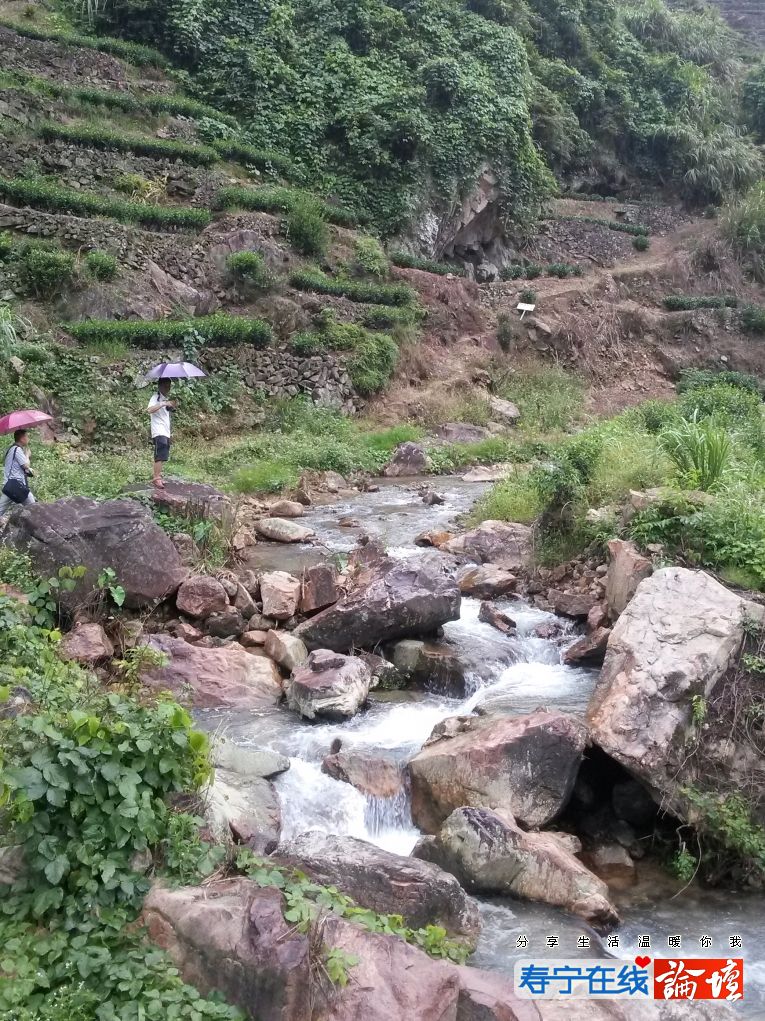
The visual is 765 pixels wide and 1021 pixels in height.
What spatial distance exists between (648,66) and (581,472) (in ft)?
111

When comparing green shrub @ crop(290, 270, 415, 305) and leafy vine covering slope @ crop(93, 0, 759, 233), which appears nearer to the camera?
green shrub @ crop(290, 270, 415, 305)

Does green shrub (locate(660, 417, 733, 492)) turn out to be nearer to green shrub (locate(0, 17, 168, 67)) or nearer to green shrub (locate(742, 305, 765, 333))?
green shrub (locate(742, 305, 765, 333))

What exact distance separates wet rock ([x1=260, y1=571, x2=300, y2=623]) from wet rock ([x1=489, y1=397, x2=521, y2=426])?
47.6 feet

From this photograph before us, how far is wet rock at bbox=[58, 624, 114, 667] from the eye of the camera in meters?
6.87

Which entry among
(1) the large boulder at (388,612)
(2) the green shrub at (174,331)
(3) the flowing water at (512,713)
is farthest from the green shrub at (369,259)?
(1) the large boulder at (388,612)

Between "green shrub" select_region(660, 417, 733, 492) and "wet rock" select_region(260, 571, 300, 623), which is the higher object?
"green shrub" select_region(660, 417, 733, 492)

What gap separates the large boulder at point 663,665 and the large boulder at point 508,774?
334mm

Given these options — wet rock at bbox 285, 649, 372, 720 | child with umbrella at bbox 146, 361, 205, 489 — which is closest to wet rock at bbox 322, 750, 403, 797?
wet rock at bbox 285, 649, 372, 720

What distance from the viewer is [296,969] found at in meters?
3.56

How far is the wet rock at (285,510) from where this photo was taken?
1302cm

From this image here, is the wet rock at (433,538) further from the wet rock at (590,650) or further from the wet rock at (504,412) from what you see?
the wet rock at (504,412)

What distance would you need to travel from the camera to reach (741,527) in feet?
24.8

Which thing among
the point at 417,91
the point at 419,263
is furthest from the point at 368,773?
the point at 417,91

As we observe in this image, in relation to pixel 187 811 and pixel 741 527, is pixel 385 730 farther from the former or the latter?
pixel 741 527
